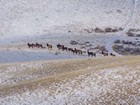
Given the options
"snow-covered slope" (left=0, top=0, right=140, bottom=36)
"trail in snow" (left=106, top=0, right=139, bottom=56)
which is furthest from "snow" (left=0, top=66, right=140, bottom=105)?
"snow-covered slope" (left=0, top=0, right=140, bottom=36)

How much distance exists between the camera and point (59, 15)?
6756 cm

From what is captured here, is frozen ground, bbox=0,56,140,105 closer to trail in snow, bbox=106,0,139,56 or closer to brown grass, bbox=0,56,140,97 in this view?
brown grass, bbox=0,56,140,97

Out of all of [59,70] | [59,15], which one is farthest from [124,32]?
[59,70]

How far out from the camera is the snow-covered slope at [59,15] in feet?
206

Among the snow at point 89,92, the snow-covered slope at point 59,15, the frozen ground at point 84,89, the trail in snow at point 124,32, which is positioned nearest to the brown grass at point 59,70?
the frozen ground at point 84,89

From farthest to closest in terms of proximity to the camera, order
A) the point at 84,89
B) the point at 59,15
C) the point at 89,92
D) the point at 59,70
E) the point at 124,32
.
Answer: the point at 59,15 → the point at 124,32 → the point at 59,70 → the point at 84,89 → the point at 89,92

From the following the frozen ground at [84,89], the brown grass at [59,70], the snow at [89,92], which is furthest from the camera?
the brown grass at [59,70]

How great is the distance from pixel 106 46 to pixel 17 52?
13.6m

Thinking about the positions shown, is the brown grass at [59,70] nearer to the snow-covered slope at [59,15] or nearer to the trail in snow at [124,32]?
the trail in snow at [124,32]

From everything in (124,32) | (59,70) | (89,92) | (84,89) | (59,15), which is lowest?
(89,92)

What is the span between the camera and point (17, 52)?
46.5 meters

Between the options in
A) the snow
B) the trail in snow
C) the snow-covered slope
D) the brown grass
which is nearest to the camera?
the snow

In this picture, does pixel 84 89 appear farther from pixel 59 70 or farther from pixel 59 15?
pixel 59 15

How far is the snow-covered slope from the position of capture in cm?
6288
